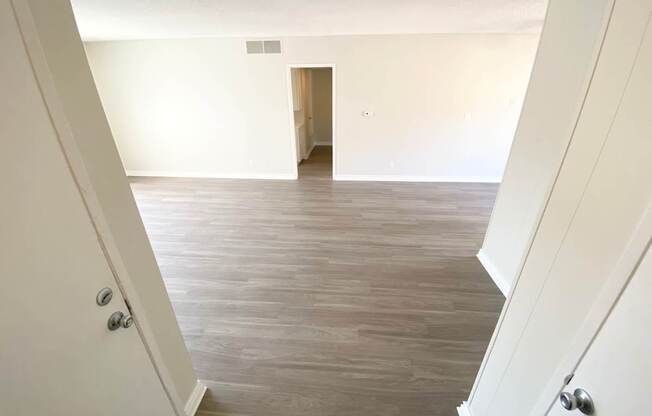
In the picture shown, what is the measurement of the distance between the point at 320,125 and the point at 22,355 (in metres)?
7.56

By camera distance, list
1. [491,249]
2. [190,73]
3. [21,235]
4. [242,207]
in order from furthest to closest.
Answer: [190,73]
[242,207]
[491,249]
[21,235]

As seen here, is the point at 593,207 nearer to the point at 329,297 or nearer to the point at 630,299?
the point at 630,299

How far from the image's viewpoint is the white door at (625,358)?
0.64m

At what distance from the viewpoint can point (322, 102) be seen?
24.7ft

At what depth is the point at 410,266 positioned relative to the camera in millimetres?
2967

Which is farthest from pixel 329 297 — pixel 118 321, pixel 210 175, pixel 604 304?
pixel 210 175

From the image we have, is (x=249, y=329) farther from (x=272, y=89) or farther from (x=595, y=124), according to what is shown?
(x=272, y=89)

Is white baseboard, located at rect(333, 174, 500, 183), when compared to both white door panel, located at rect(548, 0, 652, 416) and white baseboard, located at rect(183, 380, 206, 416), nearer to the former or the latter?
white baseboard, located at rect(183, 380, 206, 416)

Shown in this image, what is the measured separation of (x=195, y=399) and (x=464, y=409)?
5.39ft

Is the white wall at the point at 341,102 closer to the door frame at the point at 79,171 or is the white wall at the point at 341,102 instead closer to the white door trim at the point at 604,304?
the door frame at the point at 79,171

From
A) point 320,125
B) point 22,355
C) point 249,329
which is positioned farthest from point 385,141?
point 22,355

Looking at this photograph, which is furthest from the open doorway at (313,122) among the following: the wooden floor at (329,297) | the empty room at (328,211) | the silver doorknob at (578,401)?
the silver doorknob at (578,401)

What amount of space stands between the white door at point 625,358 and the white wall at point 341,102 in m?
4.51

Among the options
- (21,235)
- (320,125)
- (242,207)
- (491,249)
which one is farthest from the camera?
(320,125)
